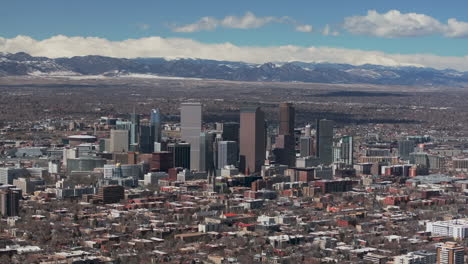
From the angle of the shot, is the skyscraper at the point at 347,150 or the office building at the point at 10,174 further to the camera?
the skyscraper at the point at 347,150

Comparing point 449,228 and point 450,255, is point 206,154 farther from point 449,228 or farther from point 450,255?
point 450,255

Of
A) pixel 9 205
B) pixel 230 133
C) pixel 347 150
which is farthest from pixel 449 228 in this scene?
pixel 230 133

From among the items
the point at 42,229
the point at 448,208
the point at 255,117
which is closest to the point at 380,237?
the point at 448,208

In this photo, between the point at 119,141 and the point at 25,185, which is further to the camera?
the point at 119,141

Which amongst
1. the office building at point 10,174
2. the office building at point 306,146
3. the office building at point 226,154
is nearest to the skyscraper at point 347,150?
the office building at point 306,146

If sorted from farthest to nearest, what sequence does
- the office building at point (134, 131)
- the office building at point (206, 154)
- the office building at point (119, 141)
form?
1. the office building at point (134, 131)
2. the office building at point (119, 141)
3. the office building at point (206, 154)

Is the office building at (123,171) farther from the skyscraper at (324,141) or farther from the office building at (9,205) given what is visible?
the skyscraper at (324,141)

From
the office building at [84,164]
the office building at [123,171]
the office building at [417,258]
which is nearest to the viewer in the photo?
the office building at [417,258]
